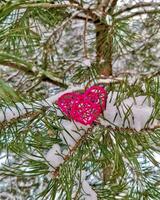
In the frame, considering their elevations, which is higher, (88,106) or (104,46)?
(104,46)

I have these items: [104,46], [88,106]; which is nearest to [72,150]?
[88,106]

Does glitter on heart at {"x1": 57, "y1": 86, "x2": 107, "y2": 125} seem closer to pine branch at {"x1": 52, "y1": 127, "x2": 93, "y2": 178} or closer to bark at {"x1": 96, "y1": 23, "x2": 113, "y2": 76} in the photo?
pine branch at {"x1": 52, "y1": 127, "x2": 93, "y2": 178}

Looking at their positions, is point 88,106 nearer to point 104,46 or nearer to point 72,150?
point 72,150

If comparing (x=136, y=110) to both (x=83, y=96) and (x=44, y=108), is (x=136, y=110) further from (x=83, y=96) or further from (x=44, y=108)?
(x=44, y=108)

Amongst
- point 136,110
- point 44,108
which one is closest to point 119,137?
point 136,110

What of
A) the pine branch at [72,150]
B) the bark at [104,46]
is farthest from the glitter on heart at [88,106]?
the bark at [104,46]

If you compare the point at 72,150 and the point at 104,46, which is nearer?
the point at 72,150

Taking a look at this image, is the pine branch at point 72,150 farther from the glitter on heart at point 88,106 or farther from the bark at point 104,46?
the bark at point 104,46

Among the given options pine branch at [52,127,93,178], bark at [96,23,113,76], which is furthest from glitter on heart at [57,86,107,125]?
bark at [96,23,113,76]

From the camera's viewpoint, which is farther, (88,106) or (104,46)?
(104,46)
